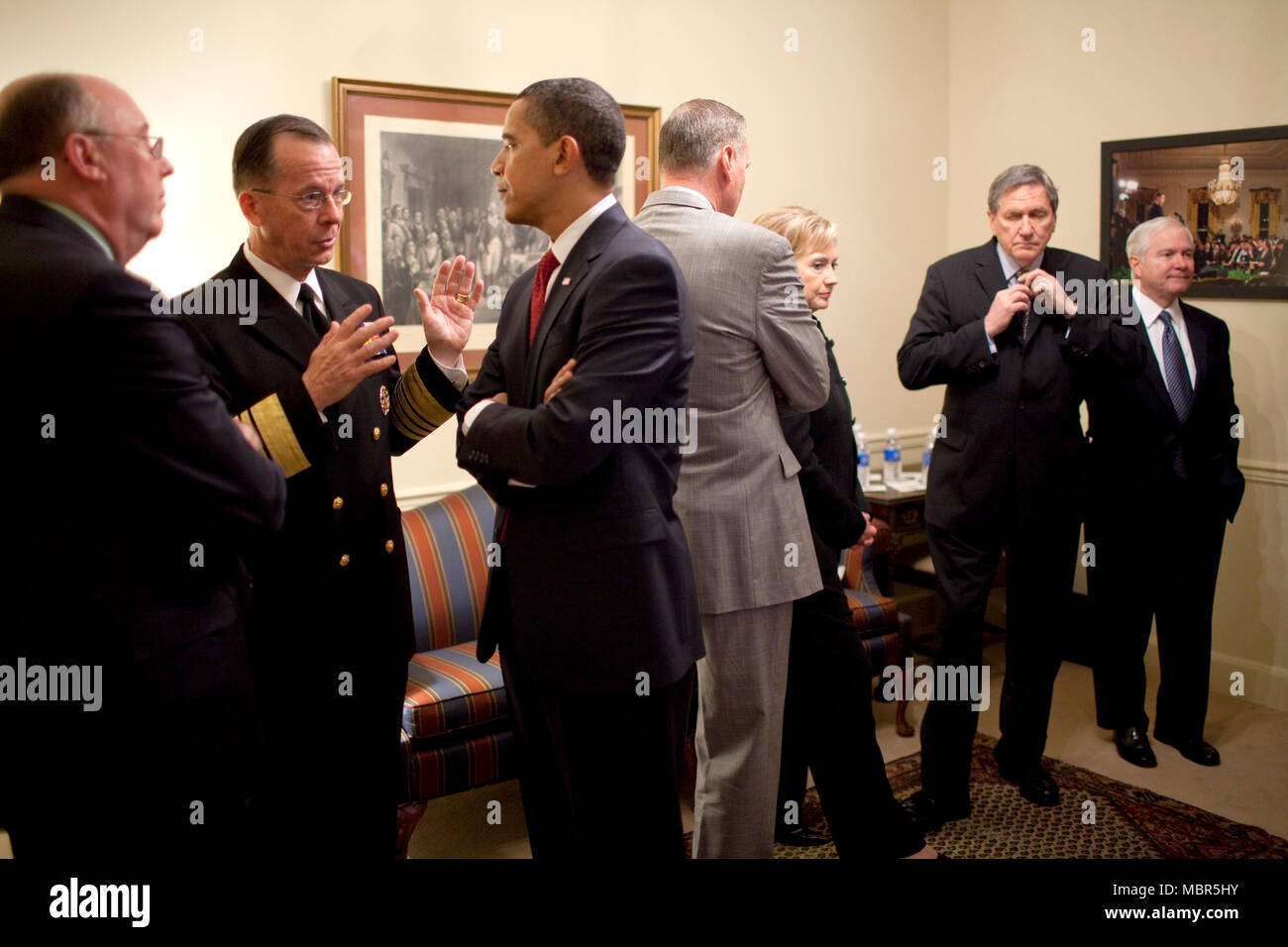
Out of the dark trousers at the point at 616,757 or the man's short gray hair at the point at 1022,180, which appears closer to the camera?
the dark trousers at the point at 616,757

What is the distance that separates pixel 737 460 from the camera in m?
2.37

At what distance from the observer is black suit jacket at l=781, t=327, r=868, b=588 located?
8.79ft

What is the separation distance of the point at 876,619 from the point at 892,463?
1.36m

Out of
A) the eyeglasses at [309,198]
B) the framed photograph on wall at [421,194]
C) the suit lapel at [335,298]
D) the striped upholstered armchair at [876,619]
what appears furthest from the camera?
the striped upholstered armchair at [876,619]

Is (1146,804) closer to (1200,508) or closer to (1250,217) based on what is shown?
(1200,508)

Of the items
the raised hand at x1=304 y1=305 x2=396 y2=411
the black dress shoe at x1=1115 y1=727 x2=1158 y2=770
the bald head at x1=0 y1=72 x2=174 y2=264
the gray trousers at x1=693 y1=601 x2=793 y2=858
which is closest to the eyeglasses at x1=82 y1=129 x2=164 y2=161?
the bald head at x1=0 y1=72 x2=174 y2=264

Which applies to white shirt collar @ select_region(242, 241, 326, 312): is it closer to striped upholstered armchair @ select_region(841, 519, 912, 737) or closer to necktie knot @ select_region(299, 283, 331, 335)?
necktie knot @ select_region(299, 283, 331, 335)

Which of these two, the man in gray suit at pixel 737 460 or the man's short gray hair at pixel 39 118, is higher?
the man's short gray hair at pixel 39 118

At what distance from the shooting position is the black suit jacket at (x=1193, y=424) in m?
3.87

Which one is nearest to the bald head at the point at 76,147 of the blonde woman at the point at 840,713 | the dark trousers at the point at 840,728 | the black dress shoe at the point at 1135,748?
the blonde woman at the point at 840,713

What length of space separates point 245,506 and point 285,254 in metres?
0.75

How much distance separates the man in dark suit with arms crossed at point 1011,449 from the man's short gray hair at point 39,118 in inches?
100

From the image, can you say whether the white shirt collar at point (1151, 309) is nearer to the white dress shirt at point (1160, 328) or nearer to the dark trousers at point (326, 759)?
the white dress shirt at point (1160, 328)

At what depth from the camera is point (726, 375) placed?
91.9 inches
